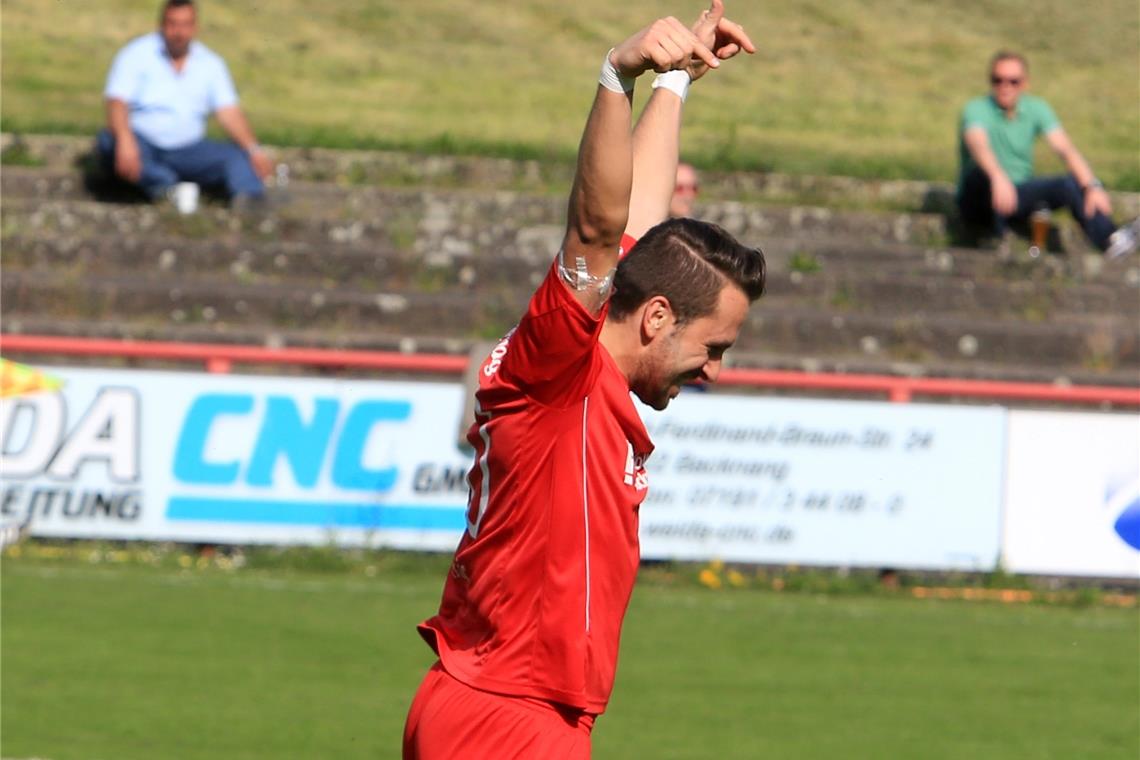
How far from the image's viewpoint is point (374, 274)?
1464 centimetres

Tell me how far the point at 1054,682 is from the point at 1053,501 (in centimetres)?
288

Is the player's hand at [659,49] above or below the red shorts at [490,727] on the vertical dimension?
above

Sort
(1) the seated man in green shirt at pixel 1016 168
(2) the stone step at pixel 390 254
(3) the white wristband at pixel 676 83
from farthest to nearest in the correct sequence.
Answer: (1) the seated man in green shirt at pixel 1016 168 < (2) the stone step at pixel 390 254 < (3) the white wristband at pixel 676 83

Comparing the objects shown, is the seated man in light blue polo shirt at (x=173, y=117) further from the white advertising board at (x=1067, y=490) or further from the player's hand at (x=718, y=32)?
the player's hand at (x=718, y=32)

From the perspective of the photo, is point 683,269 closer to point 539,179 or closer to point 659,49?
point 659,49

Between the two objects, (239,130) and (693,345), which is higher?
(239,130)

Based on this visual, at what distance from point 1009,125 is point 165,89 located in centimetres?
693

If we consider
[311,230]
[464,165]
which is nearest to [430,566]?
[311,230]

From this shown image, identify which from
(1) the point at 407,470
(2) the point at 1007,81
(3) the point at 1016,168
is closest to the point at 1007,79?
(2) the point at 1007,81

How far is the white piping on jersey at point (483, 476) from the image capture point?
330cm

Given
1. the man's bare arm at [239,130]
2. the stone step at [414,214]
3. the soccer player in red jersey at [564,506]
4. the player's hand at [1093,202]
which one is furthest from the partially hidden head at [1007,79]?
the soccer player in red jersey at [564,506]

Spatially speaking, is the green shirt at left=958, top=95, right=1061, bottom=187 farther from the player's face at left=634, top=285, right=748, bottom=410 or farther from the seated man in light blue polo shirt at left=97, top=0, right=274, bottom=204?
the player's face at left=634, top=285, right=748, bottom=410

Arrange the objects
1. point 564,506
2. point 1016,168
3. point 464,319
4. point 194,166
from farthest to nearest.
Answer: point 1016,168 < point 194,166 < point 464,319 < point 564,506

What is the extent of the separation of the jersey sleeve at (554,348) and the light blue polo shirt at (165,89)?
11892 millimetres
